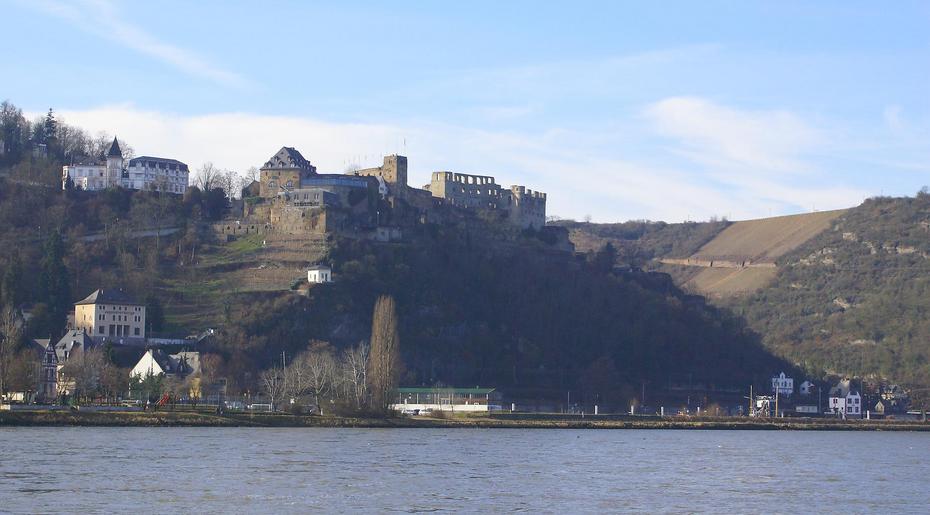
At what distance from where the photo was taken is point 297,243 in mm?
132250

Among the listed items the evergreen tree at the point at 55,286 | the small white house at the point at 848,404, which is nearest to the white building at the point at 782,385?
the small white house at the point at 848,404

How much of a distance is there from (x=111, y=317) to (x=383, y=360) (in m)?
30.2

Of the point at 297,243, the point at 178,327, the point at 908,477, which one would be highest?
the point at 297,243

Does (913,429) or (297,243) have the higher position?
(297,243)

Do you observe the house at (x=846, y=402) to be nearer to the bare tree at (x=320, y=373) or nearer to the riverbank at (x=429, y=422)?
the riverbank at (x=429, y=422)

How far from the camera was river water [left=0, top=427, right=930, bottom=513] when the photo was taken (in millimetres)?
45688

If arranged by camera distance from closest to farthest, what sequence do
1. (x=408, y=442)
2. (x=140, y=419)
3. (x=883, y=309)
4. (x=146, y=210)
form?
(x=408, y=442)
(x=140, y=419)
(x=146, y=210)
(x=883, y=309)

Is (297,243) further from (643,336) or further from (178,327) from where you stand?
(643,336)

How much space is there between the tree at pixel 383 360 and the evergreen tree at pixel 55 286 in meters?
30.0

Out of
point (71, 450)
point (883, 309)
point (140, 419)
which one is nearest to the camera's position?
point (71, 450)

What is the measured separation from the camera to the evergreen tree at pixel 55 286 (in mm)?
116562

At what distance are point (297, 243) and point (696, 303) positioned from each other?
168ft

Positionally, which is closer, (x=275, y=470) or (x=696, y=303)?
(x=275, y=470)

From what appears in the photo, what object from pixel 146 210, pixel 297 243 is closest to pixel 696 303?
pixel 297 243
